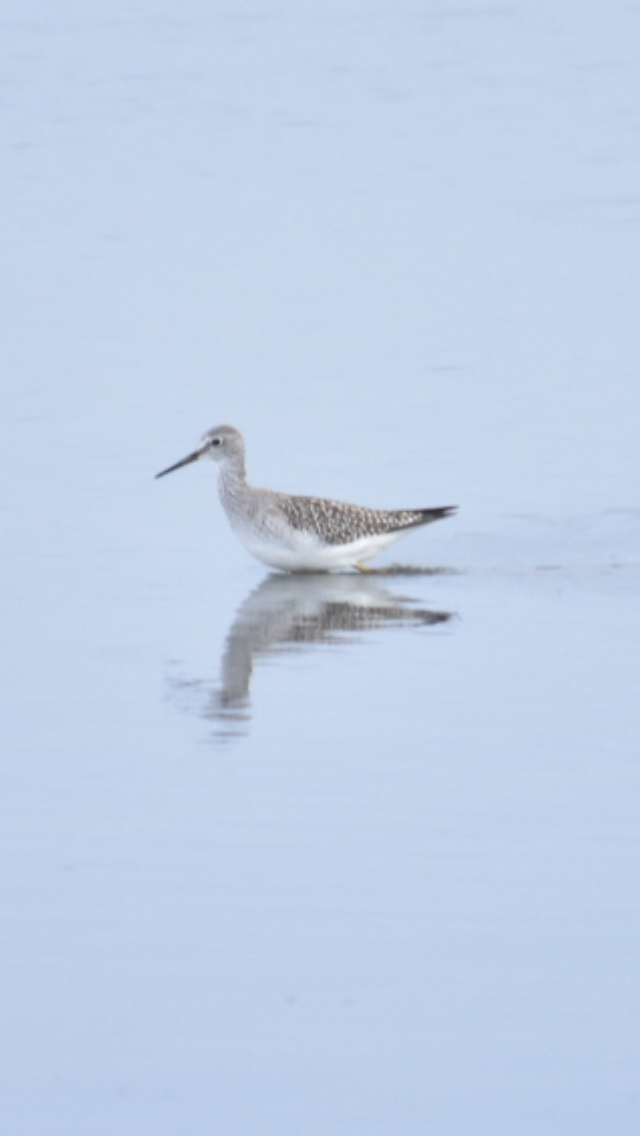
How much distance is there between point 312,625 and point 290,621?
109mm

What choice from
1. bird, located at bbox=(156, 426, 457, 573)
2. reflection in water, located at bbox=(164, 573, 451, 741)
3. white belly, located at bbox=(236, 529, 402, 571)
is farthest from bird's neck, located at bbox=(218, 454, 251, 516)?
reflection in water, located at bbox=(164, 573, 451, 741)

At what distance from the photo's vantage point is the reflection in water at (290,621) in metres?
9.49

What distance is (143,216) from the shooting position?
2052cm

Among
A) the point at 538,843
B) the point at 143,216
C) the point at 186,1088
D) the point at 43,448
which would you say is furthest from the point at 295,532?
the point at 143,216

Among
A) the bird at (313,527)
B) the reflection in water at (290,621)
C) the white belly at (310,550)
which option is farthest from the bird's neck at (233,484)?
the reflection in water at (290,621)

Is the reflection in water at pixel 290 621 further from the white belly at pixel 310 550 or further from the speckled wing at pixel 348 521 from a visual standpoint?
the speckled wing at pixel 348 521

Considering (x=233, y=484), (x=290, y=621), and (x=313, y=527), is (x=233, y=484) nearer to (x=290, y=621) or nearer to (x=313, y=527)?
(x=313, y=527)

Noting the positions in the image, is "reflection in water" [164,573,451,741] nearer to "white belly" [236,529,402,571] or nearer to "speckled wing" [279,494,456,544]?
"white belly" [236,529,402,571]

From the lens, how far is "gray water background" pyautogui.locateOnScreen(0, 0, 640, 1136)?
6.55 m

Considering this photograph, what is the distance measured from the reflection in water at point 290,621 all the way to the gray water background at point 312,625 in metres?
0.03

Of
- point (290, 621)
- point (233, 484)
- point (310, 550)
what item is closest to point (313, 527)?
point (310, 550)

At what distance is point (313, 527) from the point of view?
1229cm

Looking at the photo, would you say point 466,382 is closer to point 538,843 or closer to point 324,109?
point 538,843

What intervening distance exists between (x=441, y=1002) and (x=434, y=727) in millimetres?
2527
